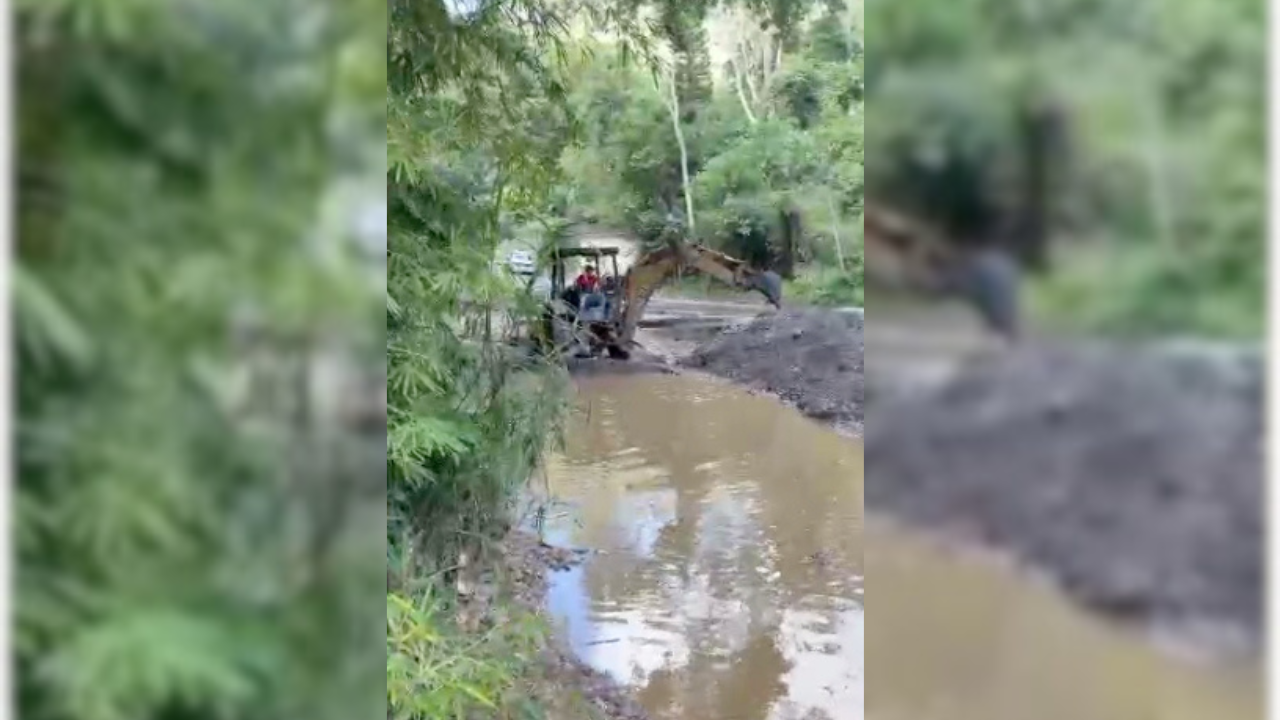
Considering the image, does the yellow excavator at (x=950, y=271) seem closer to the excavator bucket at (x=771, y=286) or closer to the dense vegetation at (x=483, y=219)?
the dense vegetation at (x=483, y=219)

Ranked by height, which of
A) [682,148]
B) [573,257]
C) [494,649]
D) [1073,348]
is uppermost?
[682,148]

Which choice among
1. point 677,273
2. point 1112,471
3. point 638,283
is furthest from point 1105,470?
point 677,273

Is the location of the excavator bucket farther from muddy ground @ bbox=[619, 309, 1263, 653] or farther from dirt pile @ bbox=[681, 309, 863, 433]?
muddy ground @ bbox=[619, 309, 1263, 653]

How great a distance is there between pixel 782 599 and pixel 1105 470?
105 inches

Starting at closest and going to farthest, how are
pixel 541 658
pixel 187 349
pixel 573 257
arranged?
1. pixel 187 349
2. pixel 541 658
3. pixel 573 257

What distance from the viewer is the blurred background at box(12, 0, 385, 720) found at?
0.50 metres

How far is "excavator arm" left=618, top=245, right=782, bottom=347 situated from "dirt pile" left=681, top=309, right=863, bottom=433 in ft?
0.60

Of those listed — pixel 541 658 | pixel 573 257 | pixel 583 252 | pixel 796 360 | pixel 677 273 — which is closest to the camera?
pixel 541 658

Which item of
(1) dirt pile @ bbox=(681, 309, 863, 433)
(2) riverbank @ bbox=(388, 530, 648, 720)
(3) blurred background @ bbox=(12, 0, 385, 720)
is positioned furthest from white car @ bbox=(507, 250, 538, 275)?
(1) dirt pile @ bbox=(681, 309, 863, 433)

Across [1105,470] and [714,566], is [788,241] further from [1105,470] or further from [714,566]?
[1105,470]

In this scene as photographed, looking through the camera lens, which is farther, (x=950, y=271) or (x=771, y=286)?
(x=771, y=286)

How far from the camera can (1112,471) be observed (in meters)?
0.53

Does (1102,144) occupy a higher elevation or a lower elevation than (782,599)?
higher

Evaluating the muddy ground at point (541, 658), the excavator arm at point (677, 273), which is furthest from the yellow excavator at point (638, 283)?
the muddy ground at point (541, 658)
